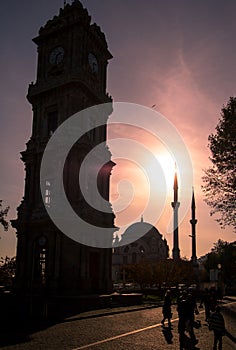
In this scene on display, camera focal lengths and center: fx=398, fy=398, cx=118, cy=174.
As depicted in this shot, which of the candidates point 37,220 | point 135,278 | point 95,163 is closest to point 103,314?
point 37,220

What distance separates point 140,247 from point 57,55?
307ft

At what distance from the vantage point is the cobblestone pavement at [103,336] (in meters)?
16.0

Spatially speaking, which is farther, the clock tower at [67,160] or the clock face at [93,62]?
the clock face at [93,62]

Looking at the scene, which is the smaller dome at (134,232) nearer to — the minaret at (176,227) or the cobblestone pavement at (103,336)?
the minaret at (176,227)

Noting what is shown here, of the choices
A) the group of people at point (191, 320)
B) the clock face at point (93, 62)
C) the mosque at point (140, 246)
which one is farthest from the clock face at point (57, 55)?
the mosque at point (140, 246)

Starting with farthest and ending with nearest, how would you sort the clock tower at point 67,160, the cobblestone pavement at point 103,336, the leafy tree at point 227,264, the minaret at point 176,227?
the leafy tree at point 227,264 < the minaret at point 176,227 < the clock tower at point 67,160 < the cobblestone pavement at point 103,336

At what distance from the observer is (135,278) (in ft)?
192

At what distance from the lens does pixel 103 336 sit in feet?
60.9

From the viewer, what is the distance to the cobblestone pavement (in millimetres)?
16000

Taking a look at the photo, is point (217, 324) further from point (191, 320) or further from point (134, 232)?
point (134, 232)

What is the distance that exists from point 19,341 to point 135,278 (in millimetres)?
43408

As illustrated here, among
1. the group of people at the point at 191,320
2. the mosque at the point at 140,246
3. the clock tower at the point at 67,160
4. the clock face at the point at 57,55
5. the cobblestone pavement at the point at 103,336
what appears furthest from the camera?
the mosque at the point at 140,246

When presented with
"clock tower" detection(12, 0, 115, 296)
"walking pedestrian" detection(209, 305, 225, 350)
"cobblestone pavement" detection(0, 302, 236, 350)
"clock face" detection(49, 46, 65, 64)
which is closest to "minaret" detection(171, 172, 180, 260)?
"clock tower" detection(12, 0, 115, 296)

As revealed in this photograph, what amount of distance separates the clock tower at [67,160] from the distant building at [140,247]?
84.1 m
